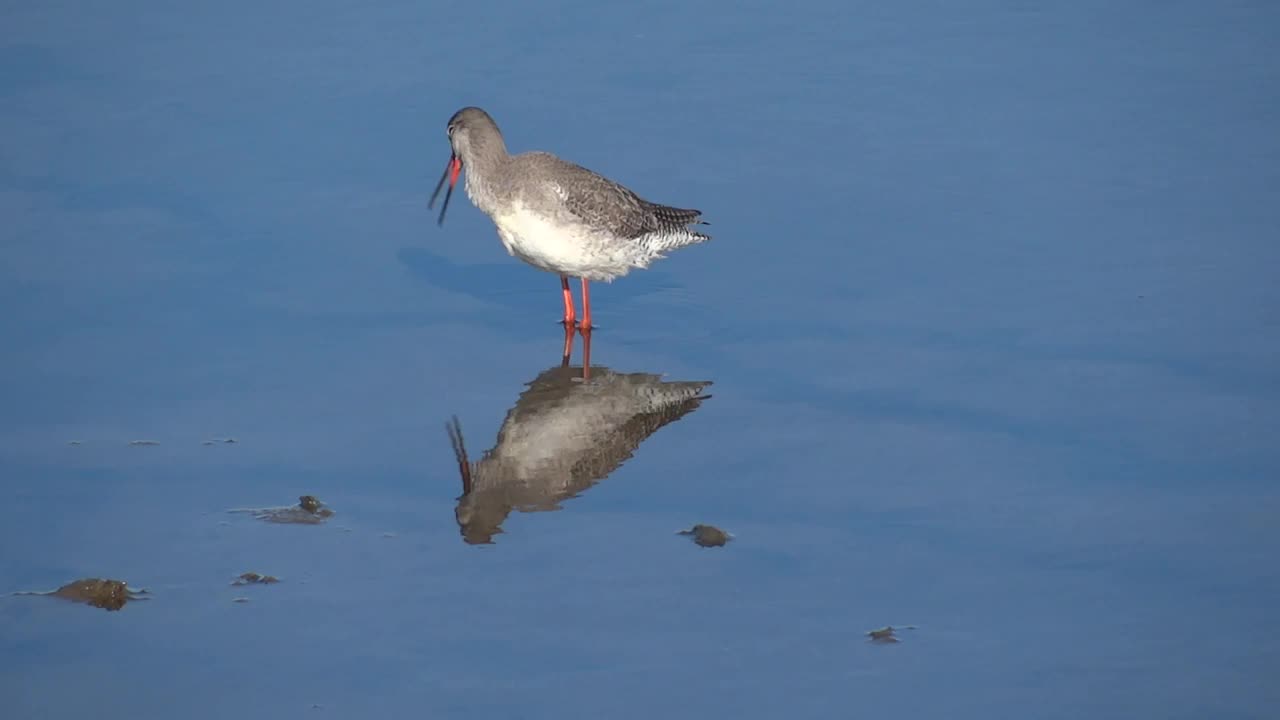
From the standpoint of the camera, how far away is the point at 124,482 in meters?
9.66

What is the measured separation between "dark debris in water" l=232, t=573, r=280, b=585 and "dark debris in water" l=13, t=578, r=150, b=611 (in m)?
0.46

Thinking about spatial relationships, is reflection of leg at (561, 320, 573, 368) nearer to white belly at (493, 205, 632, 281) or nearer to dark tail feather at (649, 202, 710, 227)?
white belly at (493, 205, 632, 281)

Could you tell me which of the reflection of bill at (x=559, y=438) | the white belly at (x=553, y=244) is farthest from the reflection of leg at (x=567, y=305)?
the reflection of bill at (x=559, y=438)

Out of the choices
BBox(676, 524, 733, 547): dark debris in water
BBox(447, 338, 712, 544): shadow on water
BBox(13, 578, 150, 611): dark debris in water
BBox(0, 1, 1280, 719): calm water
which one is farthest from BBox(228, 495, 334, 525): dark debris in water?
BBox(676, 524, 733, 547): dark debris in water

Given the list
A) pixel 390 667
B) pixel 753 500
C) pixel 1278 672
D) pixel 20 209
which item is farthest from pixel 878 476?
pixel 20 209

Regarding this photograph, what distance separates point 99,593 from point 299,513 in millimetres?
1221

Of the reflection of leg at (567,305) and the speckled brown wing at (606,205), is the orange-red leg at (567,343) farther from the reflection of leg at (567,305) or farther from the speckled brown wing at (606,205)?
the speckled brown wing at (606,205)

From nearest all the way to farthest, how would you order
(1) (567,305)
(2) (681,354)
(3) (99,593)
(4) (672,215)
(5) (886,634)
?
(5) (886,634), (3) (99,593), (2) (681,354), (1) (567,305), (4) (672,215)

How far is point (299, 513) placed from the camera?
30.8 ft

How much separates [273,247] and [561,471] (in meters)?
3.82

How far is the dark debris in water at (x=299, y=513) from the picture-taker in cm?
930

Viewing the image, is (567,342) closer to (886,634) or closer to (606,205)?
(606,205)

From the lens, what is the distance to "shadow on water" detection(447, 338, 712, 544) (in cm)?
975

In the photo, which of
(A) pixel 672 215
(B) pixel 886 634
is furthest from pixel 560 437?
(B) pixel 886 634
